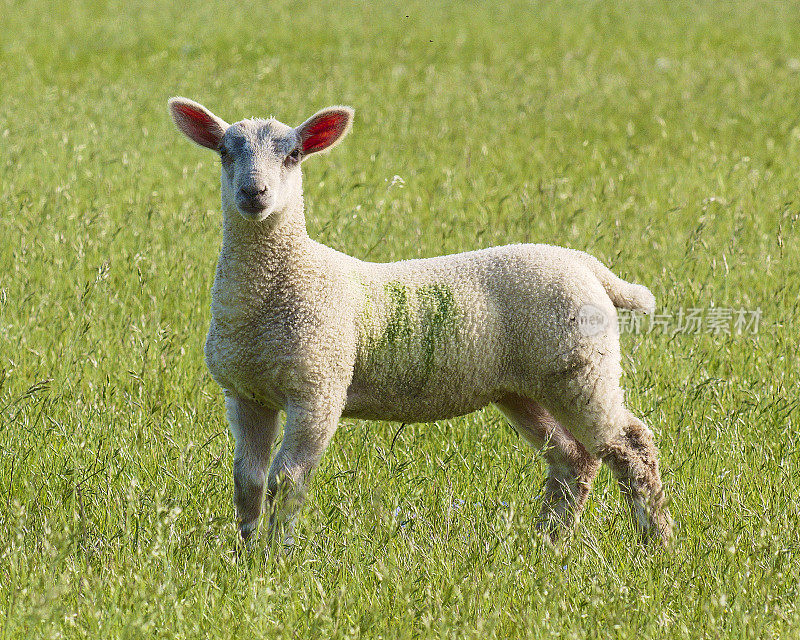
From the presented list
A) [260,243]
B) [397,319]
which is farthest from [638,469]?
[260,243]

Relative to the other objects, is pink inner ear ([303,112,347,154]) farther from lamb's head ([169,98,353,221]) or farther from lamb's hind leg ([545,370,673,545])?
lamb's hind leg ([545,370,673,545])

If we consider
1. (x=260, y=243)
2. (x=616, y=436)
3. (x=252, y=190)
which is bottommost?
(x=616, y=436)

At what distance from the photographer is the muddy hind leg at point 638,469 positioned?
145 inches

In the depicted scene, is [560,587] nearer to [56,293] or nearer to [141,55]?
[56,293]

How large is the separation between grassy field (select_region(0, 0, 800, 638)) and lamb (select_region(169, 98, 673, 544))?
234 millimetres

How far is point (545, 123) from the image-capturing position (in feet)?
33.9

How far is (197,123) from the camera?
357 cm

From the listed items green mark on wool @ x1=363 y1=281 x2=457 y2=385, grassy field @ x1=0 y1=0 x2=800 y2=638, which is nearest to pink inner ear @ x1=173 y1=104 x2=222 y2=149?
green mark on wool @ x1=363 y1=281 x2=457 y2=385

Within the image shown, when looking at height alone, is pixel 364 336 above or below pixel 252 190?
below

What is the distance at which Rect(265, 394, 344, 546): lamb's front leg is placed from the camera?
10.8ft

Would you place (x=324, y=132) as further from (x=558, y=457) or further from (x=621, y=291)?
(x=558, y=457)

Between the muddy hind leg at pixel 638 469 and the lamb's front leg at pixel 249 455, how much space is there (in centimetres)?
116

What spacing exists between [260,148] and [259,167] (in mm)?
87

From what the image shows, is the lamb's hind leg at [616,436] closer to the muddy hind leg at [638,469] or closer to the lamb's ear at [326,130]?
the muddy hind leg at [638,469]
